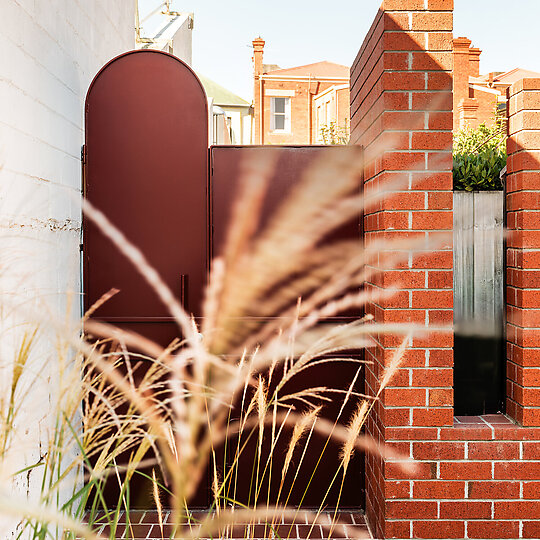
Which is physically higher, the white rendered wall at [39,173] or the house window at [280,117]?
the house window at [280,117]

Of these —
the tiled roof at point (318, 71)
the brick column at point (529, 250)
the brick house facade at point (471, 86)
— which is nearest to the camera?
the brick column at point (529, 250)

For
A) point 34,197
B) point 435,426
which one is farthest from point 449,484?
point 34,197

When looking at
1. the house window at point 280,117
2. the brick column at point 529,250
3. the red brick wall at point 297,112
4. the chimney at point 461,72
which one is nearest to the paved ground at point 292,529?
the brick column at point 529,250

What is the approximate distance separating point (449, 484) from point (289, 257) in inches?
59.1

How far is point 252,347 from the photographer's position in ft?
11.3

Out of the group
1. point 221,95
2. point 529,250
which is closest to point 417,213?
point 529,250

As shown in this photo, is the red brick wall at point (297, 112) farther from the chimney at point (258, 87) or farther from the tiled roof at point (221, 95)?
the tiled roof at point (221, 95)

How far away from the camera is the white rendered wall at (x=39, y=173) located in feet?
8.23

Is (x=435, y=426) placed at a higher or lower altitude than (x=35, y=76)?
lower

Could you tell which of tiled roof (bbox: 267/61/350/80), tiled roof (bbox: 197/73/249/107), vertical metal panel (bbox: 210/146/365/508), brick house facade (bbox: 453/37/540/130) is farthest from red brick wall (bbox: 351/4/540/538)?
tiled roof (bbox: 197/73/249/107)

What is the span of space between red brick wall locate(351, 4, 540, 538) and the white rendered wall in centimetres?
170

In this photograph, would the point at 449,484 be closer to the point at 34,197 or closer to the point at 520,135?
the point at 520,135

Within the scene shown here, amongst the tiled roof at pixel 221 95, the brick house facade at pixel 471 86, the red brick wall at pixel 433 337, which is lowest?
the red brick wall at pixel 433 337

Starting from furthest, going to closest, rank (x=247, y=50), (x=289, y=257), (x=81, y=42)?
(x=247, y=50), (x=81, y=42), (x=289, y=257)
